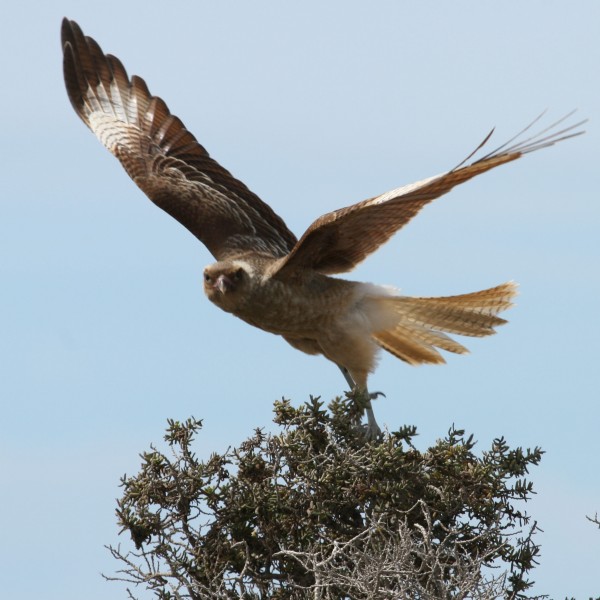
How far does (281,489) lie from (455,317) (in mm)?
2725

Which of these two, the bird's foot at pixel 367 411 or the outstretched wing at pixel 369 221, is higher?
the outstretched wing at pixel 369 221

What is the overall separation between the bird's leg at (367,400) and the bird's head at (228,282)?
968 mm

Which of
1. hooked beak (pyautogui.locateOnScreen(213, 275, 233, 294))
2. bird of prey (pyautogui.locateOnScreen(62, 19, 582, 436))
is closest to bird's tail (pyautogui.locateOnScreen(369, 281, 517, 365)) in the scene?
bird of prey (pyautogui.locateOnScreen(62, 19, 582, 436))

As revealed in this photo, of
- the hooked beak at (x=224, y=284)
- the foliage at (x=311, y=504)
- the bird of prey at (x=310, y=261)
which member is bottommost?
the foliage at (x=311, y=504)

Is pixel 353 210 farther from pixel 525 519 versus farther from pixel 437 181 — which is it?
pixel 525 519

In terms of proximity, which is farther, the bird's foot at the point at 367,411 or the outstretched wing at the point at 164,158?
the outstretched wing at the point at 164,158

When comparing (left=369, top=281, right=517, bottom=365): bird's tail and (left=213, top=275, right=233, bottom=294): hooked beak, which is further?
(left=369, top=281, right=517, bottom=365): bird's tail

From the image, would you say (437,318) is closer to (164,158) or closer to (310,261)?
(310,261)

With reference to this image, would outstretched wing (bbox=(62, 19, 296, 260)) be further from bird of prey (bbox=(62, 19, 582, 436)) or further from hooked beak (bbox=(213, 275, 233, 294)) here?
hooked beak (bbox=(213, 275, 233, 294))

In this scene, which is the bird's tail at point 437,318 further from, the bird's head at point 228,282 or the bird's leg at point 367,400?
the bird's head at point 228,282

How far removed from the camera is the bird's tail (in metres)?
8.89

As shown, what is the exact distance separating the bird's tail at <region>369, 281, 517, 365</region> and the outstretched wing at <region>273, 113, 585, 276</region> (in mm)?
591

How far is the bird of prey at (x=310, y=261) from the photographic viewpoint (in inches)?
309

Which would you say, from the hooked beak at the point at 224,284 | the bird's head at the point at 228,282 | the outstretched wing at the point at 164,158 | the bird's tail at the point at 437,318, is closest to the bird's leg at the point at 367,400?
the bird's tail at the point at 437,318
